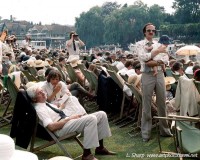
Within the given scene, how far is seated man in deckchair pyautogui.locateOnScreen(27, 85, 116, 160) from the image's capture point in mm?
5117

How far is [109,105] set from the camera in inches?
308

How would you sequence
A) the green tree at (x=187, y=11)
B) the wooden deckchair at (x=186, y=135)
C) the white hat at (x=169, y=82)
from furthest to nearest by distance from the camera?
the green tree at (x=187, y=11) < the white hat at (x=169, y=82) < the wooden deckchair at (x=186, y=135)

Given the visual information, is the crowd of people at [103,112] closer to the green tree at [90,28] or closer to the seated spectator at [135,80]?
the seated spectator at [135,80]

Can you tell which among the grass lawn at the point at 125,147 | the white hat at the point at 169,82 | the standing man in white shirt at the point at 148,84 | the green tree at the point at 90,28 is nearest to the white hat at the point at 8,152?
the grass lawn at the point at 125,147

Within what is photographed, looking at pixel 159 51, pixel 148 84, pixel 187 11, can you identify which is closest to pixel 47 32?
pixel 187 11

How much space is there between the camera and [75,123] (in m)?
5.19

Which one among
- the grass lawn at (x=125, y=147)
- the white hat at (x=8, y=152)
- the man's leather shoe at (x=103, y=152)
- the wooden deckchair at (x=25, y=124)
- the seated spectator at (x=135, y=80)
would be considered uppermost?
the white hat at (x=8, y=152)

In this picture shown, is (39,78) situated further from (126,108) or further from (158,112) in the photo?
(158,112)

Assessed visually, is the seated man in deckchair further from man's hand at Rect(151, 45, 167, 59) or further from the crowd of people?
man's hand at Rect(151, 45, 167, 59)

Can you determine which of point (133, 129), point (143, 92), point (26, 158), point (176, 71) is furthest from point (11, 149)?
point (176, 71)

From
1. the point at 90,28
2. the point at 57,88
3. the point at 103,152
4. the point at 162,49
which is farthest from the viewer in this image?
the point at 90,28

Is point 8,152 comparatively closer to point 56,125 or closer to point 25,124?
point 56,125

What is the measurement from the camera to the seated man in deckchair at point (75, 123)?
512cm

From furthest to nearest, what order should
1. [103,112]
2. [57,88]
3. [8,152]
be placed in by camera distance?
[57,88] < [103,112] < [8,152]
